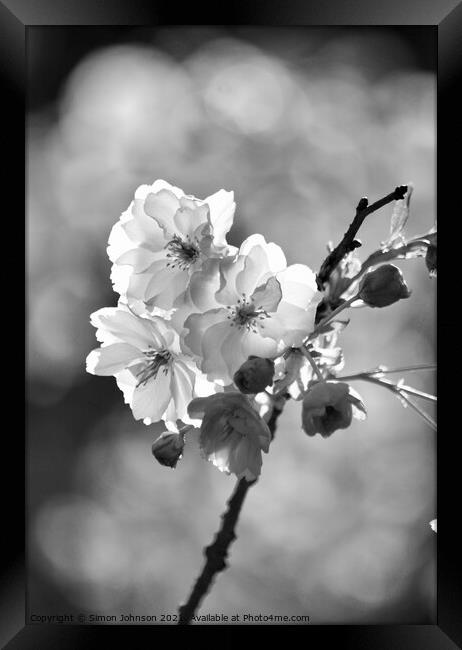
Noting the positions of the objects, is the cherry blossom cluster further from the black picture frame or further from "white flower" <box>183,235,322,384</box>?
the black picture frame

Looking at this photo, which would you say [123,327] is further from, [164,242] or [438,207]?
[438,207]

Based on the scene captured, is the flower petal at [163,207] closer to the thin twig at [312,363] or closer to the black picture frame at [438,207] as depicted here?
the thin twig at [312,363]

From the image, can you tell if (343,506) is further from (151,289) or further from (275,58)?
(275,58)

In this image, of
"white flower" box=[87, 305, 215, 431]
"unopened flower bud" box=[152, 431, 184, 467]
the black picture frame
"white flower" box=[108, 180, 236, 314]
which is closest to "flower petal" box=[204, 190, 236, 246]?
"white flower" box=[108, 180, 236, 314]

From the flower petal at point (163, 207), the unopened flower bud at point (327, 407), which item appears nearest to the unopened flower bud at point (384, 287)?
the unopened flower bud at point (327, 407)

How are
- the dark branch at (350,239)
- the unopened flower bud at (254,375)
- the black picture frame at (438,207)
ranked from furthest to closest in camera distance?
the black picture frame at (438,207) → the dark branch at (350,239) → the unopened flower bud at (254,375)

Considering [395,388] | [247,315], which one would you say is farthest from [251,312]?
[395,388]

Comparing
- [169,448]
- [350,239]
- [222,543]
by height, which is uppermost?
[350,239]
